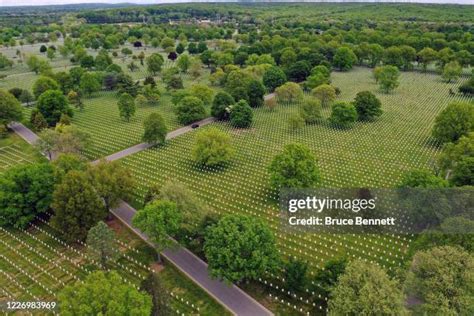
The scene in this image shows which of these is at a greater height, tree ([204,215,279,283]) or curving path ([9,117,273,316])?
tree ([204,215,279,283])

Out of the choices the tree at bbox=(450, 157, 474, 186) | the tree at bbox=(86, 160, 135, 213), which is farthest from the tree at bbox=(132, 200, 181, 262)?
the tree at bbox=(450, 157, 474, 186)

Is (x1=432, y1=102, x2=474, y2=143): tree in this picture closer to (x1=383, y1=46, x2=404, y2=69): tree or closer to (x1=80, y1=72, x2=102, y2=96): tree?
(x1=383, y1=46, x2=404, y2=69): tree

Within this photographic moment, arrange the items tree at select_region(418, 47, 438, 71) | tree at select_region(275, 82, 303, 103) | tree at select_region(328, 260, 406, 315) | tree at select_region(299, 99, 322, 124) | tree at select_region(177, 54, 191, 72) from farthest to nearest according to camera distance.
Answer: tree at select_region(177, 54, 191, 72)
tree at select_region(418, 47, 438, 71)
tree at select_region(275, 82, 303, 103)
tree at select_region(299, 99, 322, 124)
tree at select_region(328, 260, 406, 315)

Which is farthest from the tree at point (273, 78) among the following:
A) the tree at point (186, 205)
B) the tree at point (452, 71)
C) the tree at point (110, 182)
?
the tree at point (186, 205)

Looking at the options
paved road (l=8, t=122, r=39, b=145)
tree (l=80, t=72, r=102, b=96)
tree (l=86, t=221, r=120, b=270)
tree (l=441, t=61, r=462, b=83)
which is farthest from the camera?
tree (l=441, t=61, r=462, b=83)

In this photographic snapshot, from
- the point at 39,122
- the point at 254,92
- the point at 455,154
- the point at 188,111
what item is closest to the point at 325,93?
the point at 254,92

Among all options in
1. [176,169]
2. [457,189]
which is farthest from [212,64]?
[457,189]

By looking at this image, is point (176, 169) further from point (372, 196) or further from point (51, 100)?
point (51, 100)

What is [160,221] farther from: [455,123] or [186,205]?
[455,123]
